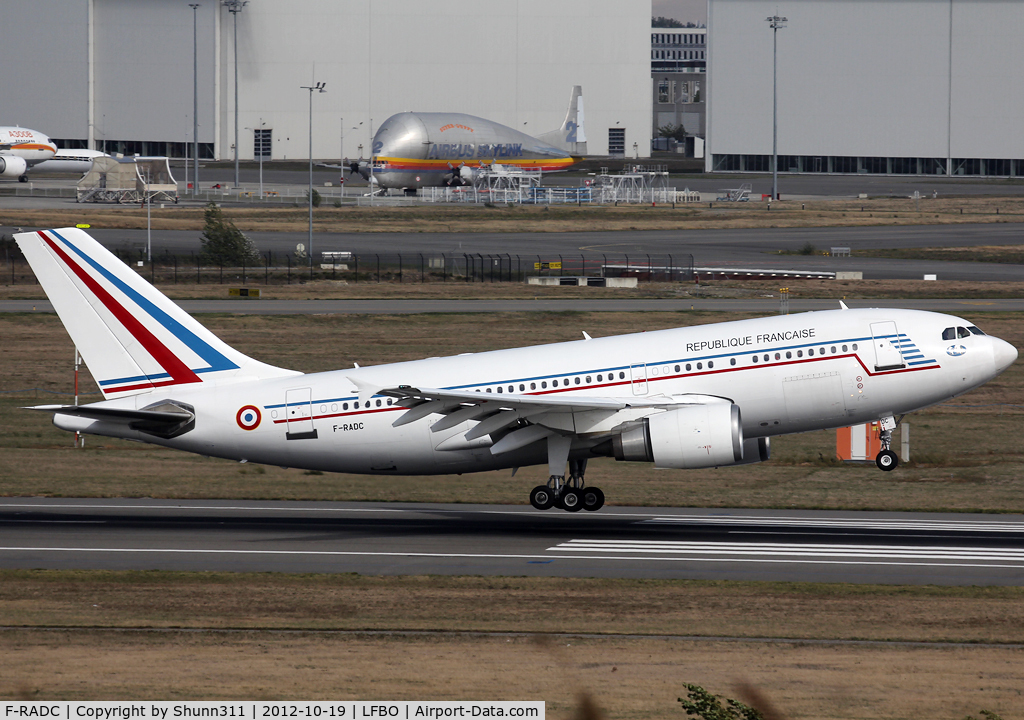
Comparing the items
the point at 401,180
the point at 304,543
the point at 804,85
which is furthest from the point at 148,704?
the point at 804,85

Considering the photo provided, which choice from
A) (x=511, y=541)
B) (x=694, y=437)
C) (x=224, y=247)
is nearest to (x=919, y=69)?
(x=224, y=247)

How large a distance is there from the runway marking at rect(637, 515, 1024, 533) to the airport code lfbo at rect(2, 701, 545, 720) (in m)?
17.9

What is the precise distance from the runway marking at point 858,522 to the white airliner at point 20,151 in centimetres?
16340

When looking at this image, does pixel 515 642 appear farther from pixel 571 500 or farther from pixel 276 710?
pixel 571 500

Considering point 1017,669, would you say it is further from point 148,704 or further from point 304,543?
point 304,543

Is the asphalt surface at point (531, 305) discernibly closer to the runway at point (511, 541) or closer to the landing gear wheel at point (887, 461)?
the runway at point (511, 541)

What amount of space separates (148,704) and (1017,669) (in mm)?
17183

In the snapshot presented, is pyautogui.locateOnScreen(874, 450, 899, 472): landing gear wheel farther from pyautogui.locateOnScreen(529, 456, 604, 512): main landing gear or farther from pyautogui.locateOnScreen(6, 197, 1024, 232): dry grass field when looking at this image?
pyautogui.locateOnScreen(6, 197, 1024, 232): dry grass field

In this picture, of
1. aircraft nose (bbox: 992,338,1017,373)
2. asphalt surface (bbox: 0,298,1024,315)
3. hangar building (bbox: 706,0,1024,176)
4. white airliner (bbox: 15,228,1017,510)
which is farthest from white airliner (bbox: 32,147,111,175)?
aircraft nose (bbox: 992,338,1017,373)

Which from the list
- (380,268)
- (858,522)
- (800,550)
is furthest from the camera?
(380,268)

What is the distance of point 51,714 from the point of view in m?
20.5

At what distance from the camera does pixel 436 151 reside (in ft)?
575

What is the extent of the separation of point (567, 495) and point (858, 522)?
9537 mm

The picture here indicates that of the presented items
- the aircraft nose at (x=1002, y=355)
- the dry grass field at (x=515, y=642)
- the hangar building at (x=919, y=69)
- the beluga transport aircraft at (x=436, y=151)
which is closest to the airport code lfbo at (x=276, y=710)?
the dry grass field at (x=515, y=642)
